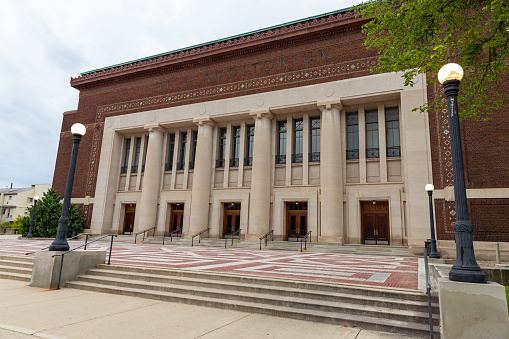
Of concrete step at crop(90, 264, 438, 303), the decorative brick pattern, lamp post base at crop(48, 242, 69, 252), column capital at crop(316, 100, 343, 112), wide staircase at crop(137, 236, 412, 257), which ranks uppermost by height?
the decorative brick pattern

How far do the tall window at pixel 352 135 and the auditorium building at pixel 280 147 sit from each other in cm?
7

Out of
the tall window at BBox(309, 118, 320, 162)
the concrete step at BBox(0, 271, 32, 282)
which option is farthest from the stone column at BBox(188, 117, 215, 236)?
the concrete step at BBox(0, 271, 32, 282)

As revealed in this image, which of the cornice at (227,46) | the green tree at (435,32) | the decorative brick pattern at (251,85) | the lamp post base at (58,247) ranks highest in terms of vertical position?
the cornice at (227,46)

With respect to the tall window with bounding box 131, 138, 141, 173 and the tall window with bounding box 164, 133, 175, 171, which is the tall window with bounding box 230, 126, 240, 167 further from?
the tall window with bounding box 131, 138, 141, 173

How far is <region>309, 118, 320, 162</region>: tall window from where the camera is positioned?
22.8 m

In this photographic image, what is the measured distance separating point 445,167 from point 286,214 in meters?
10.7

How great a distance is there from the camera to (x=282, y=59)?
2408cm

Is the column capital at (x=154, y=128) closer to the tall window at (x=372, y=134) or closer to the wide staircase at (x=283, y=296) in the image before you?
the tall window at (x=372, y=134)

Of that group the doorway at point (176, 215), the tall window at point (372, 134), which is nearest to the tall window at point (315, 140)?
the tall window at point (372, 134)

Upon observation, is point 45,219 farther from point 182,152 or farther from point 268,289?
point 268,289

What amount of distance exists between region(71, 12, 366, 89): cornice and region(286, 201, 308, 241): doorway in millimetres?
13070

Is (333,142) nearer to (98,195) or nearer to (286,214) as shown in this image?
(286,214)

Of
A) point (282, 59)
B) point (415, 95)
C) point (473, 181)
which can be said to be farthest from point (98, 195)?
point (473, 181)

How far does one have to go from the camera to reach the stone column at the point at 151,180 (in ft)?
85.5
